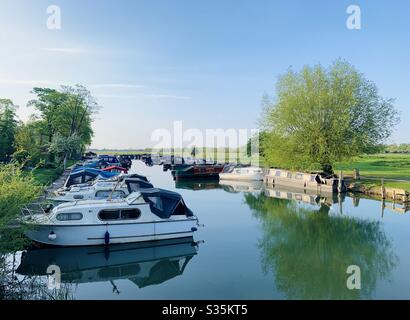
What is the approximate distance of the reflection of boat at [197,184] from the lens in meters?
45.4

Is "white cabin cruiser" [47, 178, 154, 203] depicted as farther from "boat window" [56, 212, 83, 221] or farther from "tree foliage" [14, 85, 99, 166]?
"tree foliage" [14, 85, 99, 166]

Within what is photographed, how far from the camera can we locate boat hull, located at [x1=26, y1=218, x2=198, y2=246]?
1656 centimetres

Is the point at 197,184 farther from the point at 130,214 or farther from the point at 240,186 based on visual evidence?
the point at 130,214

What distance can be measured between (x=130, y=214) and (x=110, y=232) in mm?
1348

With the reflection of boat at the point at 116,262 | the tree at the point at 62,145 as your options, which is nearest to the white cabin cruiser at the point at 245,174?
the tree at the point at 62,145

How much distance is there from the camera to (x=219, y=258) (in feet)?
53.3

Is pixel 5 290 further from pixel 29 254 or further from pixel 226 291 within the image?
pixel 226 291

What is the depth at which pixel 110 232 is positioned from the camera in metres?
17.3

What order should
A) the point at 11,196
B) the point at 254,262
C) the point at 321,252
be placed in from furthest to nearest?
the point at 321,252
the point at 254,262
the point at 11,196

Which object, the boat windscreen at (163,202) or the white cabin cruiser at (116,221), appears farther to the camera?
the boat windscreen at (163,202)

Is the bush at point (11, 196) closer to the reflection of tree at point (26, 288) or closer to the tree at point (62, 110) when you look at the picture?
the reflection of tree at point (26, 288)

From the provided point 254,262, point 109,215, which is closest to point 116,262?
point 109,215
